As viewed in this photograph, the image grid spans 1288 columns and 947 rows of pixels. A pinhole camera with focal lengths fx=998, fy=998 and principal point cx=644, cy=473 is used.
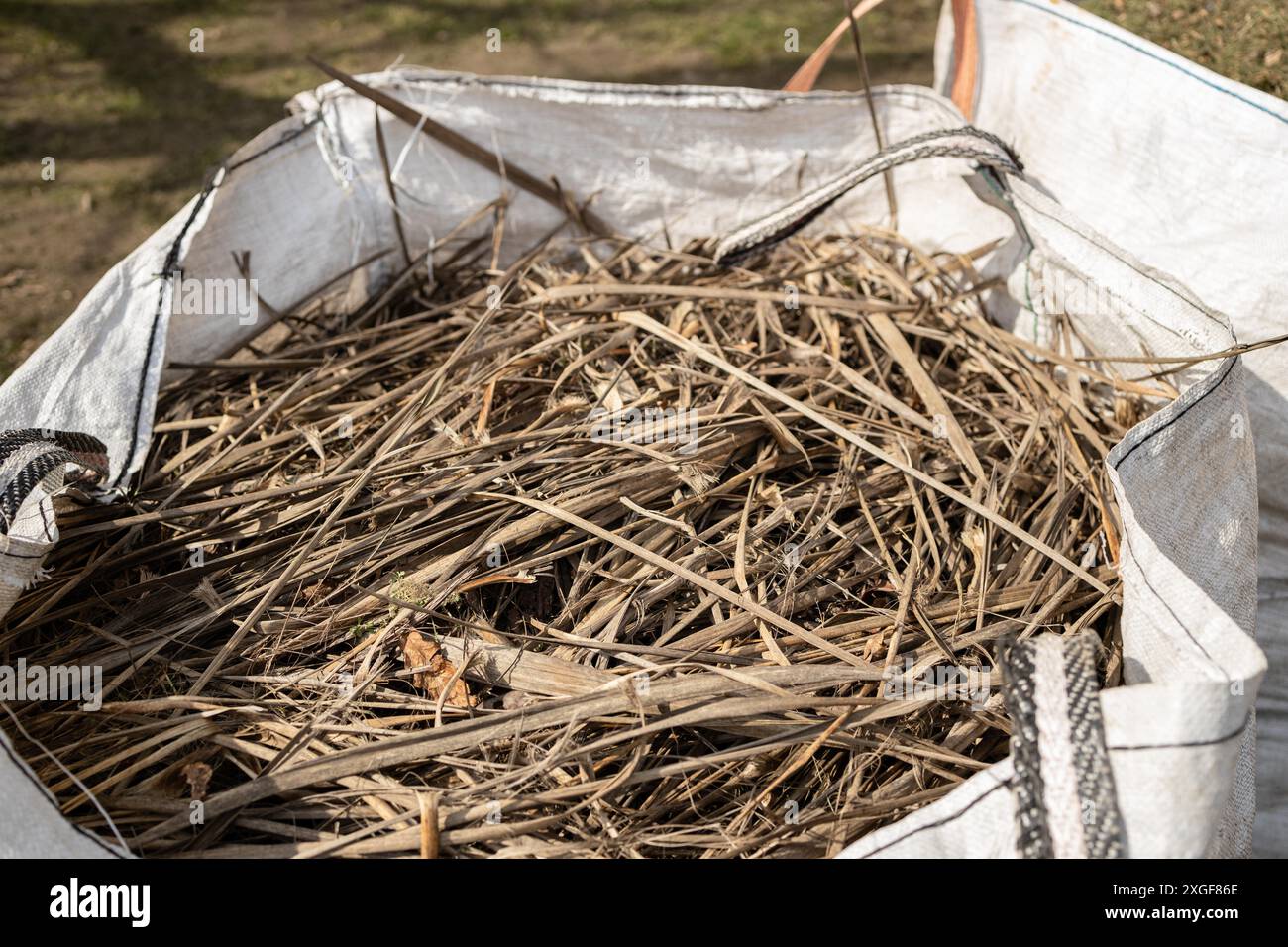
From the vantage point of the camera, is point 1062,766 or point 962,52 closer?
point 1062,766

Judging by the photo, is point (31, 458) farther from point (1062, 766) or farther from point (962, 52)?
point (962, 52)

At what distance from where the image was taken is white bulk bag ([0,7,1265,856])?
1042mm

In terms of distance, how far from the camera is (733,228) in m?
2.21

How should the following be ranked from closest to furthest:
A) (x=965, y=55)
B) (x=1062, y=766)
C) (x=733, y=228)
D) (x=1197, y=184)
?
(x=1062, y=766)
(x=1197, y=184)
(x=965, y=55)
(x=733, y=228)

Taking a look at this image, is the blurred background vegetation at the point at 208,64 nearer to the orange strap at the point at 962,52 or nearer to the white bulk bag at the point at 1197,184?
the orange strap at the point at 962,52

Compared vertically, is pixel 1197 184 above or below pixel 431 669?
above

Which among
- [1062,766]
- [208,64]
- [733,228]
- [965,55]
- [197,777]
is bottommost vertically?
[197,777]

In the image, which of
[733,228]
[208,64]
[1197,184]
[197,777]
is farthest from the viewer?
[208,64]

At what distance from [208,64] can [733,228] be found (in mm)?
2609

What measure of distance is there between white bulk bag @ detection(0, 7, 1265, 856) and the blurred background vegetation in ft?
4.08

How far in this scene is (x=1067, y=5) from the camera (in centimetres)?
190

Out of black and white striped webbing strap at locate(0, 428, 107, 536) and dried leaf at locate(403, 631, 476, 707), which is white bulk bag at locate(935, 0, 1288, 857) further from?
black and white striped webbing strap at locate(0, 428, 107, 536)

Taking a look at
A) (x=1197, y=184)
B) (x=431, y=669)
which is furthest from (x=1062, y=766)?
(x=1197, y=184)
